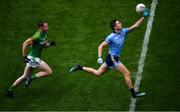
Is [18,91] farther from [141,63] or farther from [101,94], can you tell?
[141,63]

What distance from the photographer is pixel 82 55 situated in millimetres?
17656

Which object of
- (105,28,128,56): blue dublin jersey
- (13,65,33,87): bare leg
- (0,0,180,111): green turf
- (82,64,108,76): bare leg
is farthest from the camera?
(13,65,33,87): bare leg

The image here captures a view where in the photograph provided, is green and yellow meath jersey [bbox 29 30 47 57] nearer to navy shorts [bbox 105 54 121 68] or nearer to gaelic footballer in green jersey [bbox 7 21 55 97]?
gaelic footballer in green jersey [bbox 7 21 55 97]

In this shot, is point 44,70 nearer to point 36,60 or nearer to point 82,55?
point 36,60

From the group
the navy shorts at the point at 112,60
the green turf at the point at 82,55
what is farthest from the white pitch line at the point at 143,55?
the navy shorts at the point at 112,60

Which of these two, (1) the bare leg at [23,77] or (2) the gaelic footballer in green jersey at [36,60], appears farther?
(1) the bare leg at [23,77]

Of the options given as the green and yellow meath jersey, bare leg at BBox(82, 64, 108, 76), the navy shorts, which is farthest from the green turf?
the green and yellow meath jersey

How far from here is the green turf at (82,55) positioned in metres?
15.4

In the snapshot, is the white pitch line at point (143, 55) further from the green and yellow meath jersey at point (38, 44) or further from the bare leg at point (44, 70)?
the green and yellow meath jersey at point (38, 44)

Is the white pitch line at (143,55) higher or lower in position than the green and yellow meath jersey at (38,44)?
lower

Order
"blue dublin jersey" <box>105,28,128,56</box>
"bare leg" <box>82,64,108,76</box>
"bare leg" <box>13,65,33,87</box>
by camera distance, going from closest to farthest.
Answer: "blue dublin jersey" <box>105,28,128,56</box>
"bare leg" <box>82,64,108,76</box>
"bare leg" <box>13,65,33,87</box>

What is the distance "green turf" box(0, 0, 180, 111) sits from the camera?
608 inches

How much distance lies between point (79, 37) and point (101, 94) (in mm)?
3428

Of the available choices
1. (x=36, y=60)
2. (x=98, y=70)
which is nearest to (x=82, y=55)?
(x=98, y=70)
